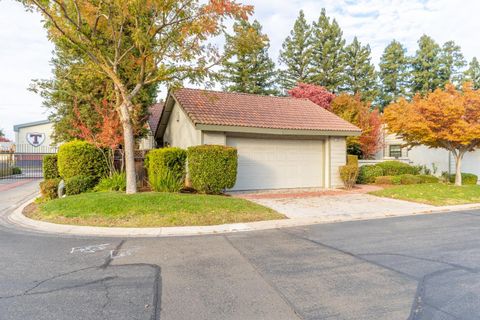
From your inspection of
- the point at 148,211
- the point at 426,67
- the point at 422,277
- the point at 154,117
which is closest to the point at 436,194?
the point at 422,277

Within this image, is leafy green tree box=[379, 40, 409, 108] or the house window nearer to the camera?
the house window

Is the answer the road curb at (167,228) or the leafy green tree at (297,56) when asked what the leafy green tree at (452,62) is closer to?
the leafy green tree at (297,56)

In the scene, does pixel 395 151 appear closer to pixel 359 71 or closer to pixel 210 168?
pixel 359 71

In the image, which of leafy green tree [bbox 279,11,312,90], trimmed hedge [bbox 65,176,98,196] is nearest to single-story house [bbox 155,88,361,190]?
trimmed hedge [bbox 65,176,98,196]

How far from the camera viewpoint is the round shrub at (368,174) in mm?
17469

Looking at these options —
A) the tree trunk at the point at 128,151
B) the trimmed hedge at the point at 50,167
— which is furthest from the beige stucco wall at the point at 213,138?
the trimmed hedge at the point at 50,167

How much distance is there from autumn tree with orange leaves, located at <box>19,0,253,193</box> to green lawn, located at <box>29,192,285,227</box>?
1694 mm

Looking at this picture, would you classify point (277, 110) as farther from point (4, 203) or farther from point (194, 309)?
point (194, 309)

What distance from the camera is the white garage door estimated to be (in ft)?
44.0

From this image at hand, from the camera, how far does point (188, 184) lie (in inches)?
475

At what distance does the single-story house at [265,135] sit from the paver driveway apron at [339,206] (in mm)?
2000

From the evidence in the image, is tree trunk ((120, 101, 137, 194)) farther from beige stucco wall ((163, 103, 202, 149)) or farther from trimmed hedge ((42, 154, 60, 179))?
trimmed hedge ((42, 154, 60, 179))

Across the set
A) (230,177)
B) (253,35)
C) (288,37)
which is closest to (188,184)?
(230,177)

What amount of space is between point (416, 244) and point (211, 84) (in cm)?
824
